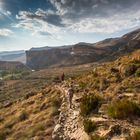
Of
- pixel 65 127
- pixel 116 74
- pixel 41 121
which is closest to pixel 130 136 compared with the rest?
pixel 65 127

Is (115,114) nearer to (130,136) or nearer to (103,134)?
(103,134)

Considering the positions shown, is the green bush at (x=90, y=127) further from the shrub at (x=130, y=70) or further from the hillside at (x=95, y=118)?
the shrub at (x=130, y=70)

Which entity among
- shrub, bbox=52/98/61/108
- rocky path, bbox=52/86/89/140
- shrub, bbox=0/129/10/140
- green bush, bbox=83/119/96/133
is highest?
green bush, bbox=83/119/96/133

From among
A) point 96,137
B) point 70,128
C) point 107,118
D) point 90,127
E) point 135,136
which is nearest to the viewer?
point 135,136

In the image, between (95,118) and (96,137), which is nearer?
(96,137)

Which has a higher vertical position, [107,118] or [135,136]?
[135,136]

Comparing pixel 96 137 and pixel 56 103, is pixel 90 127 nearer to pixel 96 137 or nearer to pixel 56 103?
pixel 96 137

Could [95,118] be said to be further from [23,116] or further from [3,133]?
[23,116]

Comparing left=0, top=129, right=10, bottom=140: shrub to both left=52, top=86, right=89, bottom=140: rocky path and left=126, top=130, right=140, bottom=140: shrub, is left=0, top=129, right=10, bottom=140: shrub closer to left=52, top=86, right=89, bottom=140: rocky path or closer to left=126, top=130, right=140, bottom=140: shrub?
left=52, top=86, right=89, bottom=140: rocky path

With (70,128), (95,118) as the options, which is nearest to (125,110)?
(95,118)

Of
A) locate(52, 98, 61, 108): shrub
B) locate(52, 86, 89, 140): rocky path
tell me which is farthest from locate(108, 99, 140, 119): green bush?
locate(52, 98, 61, 108): shrub

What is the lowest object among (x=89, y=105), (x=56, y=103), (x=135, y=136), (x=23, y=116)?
(x=23, y=116)

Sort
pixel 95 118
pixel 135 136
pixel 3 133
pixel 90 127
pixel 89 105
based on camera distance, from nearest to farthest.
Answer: pixel 135 136 → pixel 90 127 → pixel 95 118 → pixel 89 105 → pixel 3 133

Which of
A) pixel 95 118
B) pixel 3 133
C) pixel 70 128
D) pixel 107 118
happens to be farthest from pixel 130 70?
pixel 3 133
